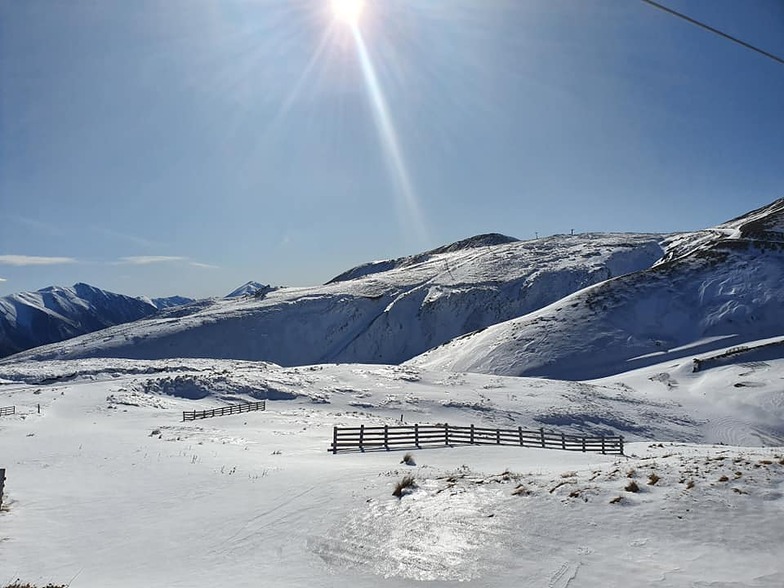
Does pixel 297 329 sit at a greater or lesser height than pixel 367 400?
greater

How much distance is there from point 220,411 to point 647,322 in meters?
51.9

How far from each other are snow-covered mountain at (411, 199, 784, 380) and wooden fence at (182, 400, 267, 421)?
2928cm

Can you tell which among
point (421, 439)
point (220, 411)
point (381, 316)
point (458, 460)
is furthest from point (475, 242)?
point (458, 460)

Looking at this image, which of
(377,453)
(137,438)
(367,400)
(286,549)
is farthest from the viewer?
(367,400)

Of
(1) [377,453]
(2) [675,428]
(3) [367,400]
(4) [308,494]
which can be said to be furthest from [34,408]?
(2) [675,428]

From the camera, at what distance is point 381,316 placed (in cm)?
9862

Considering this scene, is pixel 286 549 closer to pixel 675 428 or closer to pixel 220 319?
pixel 675 428

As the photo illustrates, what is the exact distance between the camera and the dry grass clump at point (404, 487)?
43.0ft

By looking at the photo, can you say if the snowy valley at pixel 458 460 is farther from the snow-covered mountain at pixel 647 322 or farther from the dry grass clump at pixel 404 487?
the snow-covered mountain at pixel 647 322

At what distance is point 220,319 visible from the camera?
105 metres

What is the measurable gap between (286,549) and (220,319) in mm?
100816

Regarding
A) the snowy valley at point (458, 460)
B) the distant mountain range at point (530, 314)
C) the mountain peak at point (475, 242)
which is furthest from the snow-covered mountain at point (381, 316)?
the mountain peak at point (475, 242)

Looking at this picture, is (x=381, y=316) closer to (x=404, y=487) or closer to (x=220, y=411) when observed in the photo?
(x=220, y=411)

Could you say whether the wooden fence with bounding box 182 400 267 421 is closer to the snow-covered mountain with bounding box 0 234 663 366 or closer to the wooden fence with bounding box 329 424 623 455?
the wooden fence with bounding box 329 424 623 455
